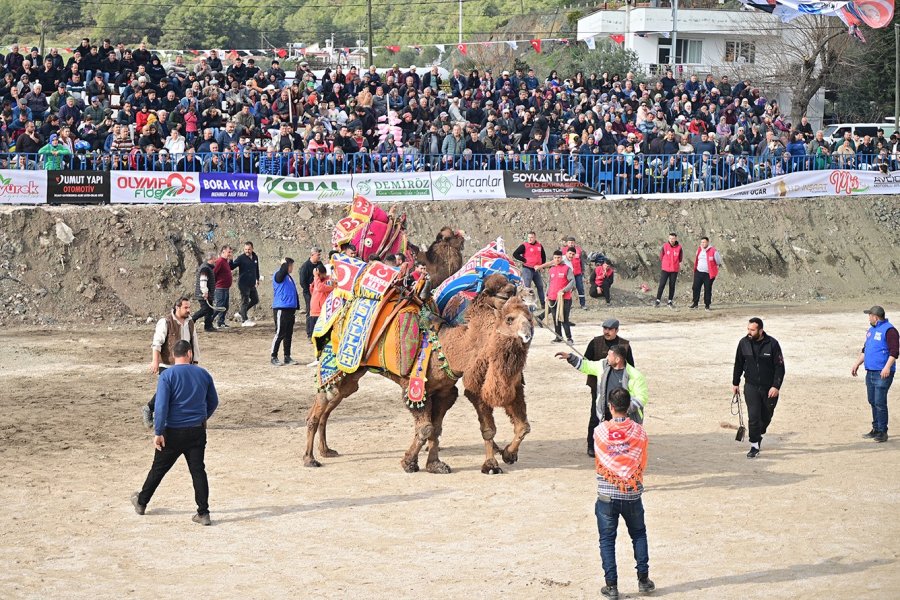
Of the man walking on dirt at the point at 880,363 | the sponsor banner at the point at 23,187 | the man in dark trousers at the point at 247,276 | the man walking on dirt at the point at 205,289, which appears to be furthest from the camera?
the sponsor banner at the point at 23,187

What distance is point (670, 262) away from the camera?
24.7 m

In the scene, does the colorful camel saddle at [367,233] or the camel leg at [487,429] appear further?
the colorful camel saddle at [367,233]

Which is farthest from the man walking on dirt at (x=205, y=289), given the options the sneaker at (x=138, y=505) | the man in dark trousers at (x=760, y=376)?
the man in dark trousers at (x=760, y=376)

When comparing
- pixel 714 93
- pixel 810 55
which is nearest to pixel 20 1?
pixel 810 55

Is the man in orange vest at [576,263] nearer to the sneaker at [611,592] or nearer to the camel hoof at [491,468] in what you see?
the camel hoof at [491,468]

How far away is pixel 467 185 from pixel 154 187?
7067mm

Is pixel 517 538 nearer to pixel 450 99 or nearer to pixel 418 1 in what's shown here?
pixel 450 99

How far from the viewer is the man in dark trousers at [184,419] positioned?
9664mm

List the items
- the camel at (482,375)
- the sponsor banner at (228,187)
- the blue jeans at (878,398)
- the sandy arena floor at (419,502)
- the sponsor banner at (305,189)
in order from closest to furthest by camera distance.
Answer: the sandy arena floor at (419,502) < the camel at (482,375) < the blue jeans at (878,398) < the sponsor banner at (228,187) < the sponsor banner at (305,189)

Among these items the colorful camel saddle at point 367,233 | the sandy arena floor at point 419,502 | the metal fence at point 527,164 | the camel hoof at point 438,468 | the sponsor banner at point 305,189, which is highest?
the metal fence at point 527,164

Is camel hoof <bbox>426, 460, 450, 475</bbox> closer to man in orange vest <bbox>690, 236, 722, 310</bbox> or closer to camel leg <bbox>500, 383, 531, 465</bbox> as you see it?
camel leg <bbox>500, 383, 531, 465</bbox>

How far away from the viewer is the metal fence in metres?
24.3

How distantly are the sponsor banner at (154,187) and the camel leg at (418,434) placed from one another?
14285mm

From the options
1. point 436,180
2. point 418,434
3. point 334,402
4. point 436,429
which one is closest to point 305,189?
point 436,180
